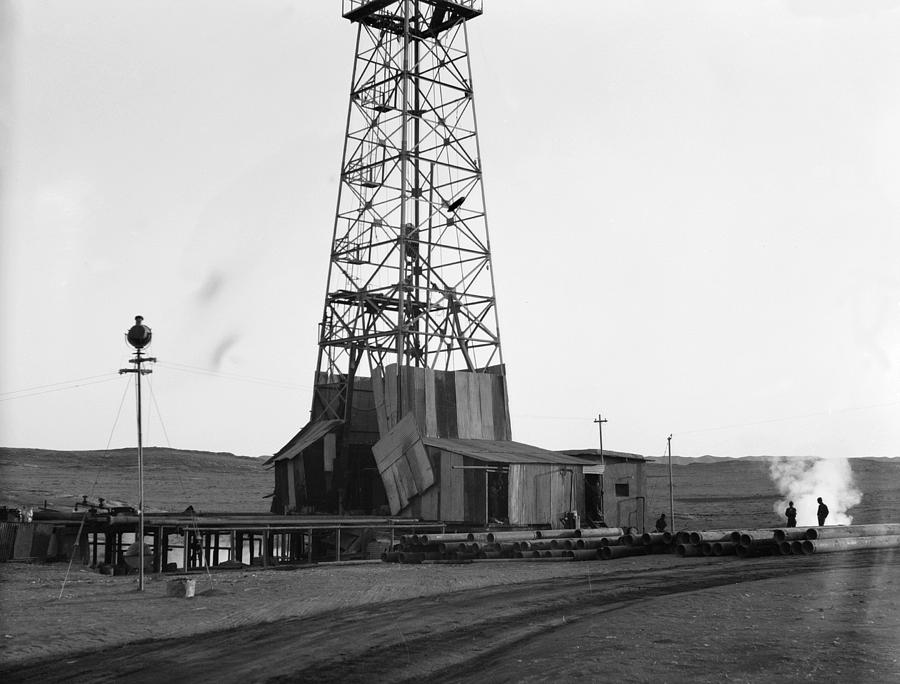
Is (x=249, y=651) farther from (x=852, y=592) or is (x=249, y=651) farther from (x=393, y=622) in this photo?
(x=852, y=592)

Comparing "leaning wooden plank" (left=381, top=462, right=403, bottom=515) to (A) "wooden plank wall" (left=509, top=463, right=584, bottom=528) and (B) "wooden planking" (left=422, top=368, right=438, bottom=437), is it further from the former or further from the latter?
(A) "wooden plank wall" (left=509, top=463, right=584, bottom=528)

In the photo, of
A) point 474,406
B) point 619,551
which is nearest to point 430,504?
point 474,406

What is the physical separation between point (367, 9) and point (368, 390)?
52.5ft

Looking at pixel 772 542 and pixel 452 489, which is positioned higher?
pixel 452 489

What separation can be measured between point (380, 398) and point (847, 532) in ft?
58.9

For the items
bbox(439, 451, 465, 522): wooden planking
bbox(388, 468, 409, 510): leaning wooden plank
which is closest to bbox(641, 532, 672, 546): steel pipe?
bbox(439, 451, 465, 522): wooden planking

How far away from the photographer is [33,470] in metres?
114

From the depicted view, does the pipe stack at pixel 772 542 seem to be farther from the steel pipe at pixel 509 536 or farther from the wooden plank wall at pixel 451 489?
the wooden plank wall at pixel 451 489

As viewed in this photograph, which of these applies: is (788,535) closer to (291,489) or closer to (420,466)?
(420,466)

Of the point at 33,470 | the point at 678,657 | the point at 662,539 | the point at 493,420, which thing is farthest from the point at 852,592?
the point at 33,470

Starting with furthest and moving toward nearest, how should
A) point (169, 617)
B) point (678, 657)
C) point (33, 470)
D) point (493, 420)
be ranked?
point (33, 470), point (493, 420), point (169, 617), point (678, 657)

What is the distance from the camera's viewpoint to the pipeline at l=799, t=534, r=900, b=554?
30625mm

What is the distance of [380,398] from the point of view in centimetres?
4219

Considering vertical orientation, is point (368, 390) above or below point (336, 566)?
above
